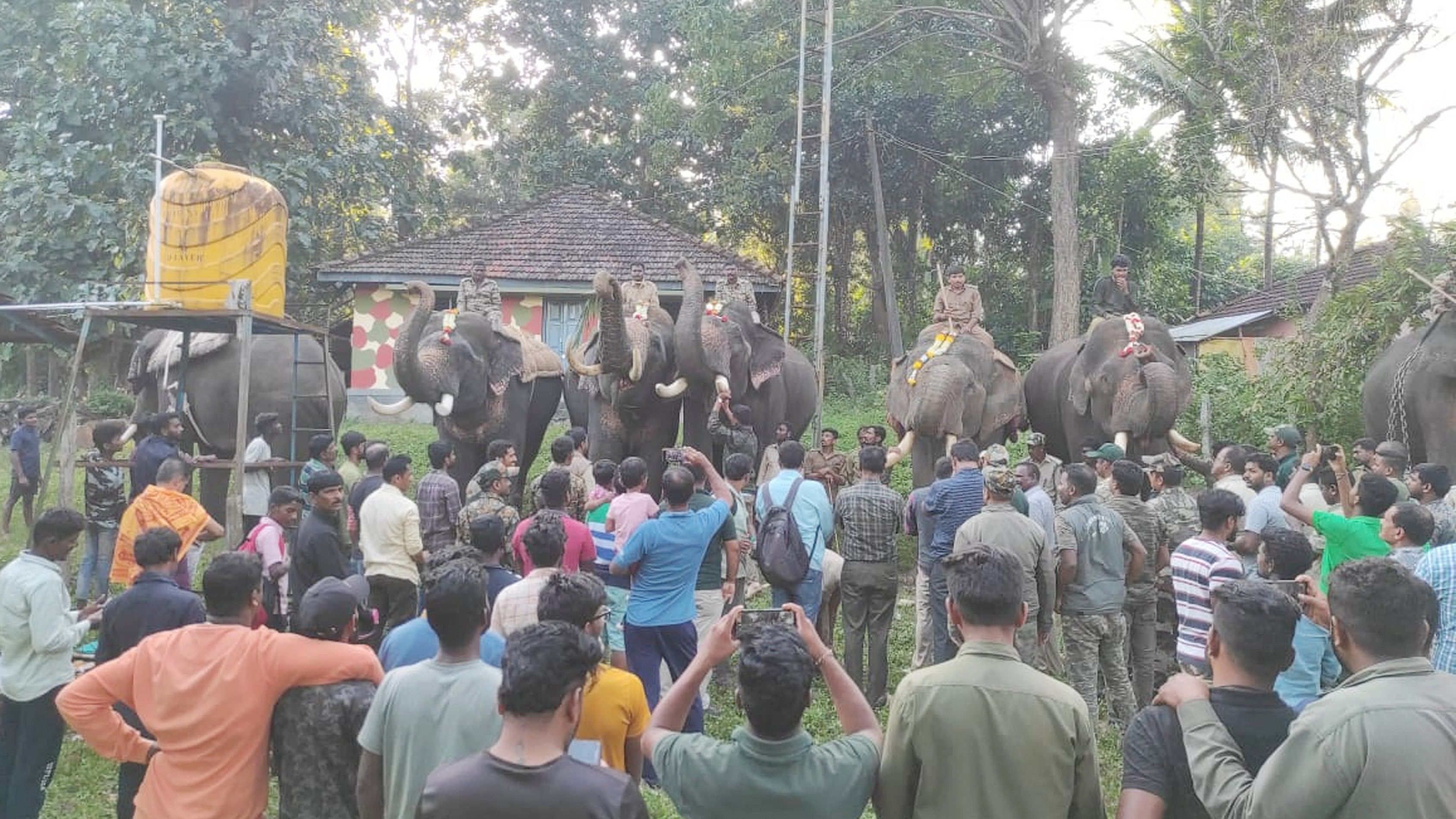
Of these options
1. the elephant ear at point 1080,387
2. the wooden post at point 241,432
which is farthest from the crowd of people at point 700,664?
the elephant ear at point 1080,387

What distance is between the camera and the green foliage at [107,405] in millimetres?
19688

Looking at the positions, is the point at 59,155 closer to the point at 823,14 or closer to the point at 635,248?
the point at 635,248

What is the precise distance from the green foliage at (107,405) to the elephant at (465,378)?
10.7 meters

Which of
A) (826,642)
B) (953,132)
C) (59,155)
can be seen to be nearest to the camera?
(826,642)

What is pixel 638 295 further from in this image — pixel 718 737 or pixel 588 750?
pixel 588 750

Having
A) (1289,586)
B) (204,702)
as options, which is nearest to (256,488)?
(204,702)

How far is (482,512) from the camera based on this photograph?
604 centimetres

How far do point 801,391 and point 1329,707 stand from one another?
11.9 meters

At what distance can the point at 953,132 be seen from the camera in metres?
25.0

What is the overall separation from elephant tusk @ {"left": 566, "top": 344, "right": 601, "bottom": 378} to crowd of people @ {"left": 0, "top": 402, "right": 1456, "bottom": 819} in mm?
4640

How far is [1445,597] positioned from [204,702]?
4515 mm

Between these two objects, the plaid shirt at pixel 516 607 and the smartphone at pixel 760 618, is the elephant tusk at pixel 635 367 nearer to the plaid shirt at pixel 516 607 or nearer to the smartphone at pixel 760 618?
the plaid shirt at pixel 516 607

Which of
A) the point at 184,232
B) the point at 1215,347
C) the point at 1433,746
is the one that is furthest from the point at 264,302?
the point at 1215,347

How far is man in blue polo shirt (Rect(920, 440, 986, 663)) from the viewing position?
260 inches
